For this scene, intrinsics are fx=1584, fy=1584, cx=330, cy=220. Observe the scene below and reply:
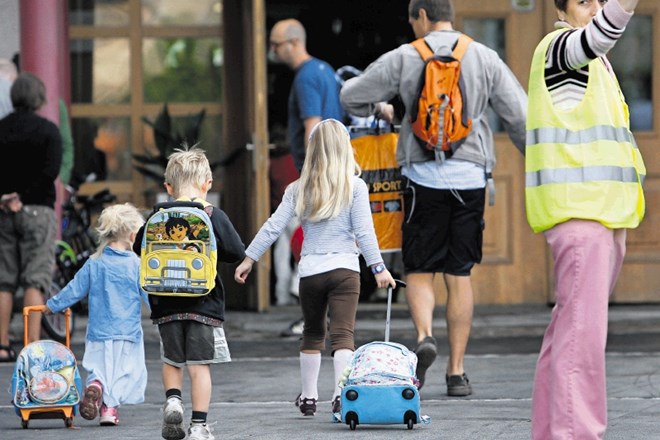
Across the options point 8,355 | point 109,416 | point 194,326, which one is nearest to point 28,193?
point 8,355

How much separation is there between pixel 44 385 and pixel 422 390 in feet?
7.16

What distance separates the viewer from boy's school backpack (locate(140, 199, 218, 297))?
6.76m

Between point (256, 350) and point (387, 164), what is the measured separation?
8.88ft

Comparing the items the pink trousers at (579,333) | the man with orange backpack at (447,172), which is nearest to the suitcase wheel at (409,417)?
the man with orange backpack at (447,172)

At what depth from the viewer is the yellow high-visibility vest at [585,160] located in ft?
18.3

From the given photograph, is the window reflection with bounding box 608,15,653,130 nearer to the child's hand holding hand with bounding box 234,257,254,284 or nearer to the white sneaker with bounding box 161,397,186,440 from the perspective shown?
the child's hand holding hand with bounding box 234,257,254,284

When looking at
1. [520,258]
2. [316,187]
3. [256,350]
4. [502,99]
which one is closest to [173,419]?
[316,187]

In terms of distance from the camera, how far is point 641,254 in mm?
13117

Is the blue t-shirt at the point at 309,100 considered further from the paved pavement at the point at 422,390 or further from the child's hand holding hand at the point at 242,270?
the child's hand holding hand at the point at 242,270

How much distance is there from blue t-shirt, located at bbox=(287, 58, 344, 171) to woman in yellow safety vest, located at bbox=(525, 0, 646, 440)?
5.22 m

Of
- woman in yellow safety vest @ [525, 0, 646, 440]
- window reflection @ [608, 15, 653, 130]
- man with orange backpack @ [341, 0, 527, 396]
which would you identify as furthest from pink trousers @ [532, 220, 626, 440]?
window reflection @ [608, 15, 653, 130]

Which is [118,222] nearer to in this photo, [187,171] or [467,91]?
[187,171]

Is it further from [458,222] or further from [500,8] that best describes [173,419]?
[500,8]

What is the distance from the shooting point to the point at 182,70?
14.0m
